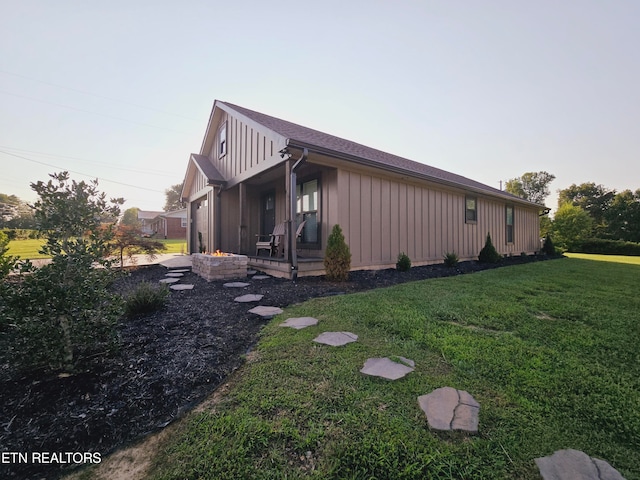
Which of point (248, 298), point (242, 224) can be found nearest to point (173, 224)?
point (242, 224)

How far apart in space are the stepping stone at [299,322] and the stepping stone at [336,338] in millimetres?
330

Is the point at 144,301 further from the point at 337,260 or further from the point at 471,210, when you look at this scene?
the point at 471,210

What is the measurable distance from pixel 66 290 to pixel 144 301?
1567mm

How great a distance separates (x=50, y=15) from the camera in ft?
21.1

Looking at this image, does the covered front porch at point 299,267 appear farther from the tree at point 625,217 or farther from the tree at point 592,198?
the tree at point 592,198

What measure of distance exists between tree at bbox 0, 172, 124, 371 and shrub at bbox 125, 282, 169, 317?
1161 millimetres

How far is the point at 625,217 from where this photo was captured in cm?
2494

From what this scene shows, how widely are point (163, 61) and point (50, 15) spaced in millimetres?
3206

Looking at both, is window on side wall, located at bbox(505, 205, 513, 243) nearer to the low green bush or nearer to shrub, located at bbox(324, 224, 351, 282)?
shrub, located at bbox(324, 224, 351, 282)

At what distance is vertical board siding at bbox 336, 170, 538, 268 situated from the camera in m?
6.31

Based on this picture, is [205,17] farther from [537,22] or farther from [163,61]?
[537,22]

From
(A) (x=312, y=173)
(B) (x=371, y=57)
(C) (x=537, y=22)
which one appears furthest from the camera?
(B) (x=371, y=57)

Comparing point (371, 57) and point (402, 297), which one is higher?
point (371, 57)

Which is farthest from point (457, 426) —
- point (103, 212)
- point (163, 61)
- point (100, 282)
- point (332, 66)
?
point (163, 61)
